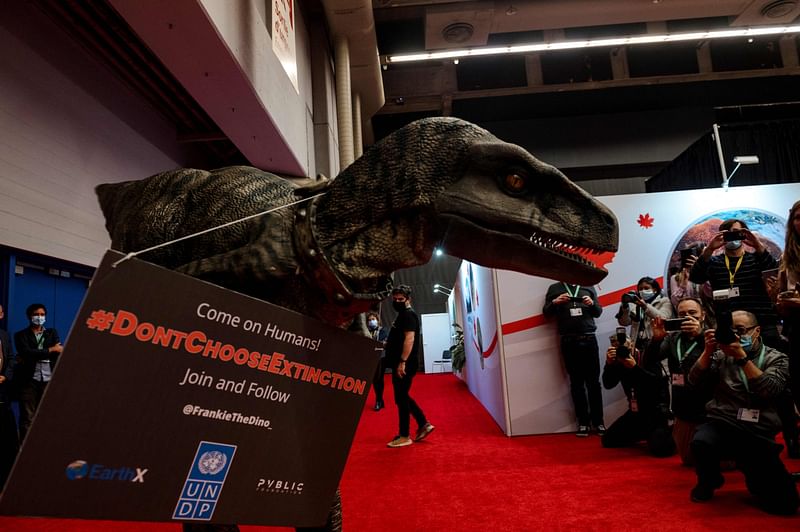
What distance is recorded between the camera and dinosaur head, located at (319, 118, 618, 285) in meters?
0.95

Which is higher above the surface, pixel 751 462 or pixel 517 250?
pixel 517 250

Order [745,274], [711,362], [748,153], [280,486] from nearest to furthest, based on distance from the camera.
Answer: [280,486]
[711,362]
[745,274]
[748,153]

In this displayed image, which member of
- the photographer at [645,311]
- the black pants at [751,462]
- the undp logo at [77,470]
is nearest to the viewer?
the undp logo at [77,470]

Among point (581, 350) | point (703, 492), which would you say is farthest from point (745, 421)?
point (581, 350)

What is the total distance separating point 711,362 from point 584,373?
220cm

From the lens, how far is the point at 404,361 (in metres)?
5.71

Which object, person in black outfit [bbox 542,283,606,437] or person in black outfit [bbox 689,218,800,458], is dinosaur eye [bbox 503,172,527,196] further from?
person in black outfit [bbox 542,283,606,437]

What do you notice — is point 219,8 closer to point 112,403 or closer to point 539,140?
point 112,403

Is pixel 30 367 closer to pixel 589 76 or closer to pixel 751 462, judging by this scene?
pixel 751 462

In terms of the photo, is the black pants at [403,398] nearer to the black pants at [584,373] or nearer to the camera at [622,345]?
the black pants at [584,373]

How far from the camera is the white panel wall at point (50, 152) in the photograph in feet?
16.3

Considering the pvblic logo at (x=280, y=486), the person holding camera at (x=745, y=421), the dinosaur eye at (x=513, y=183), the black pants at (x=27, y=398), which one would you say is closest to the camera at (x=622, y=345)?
the person holding camera at (x=745, y=421)

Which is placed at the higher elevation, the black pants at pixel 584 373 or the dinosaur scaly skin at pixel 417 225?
the dinosaur scaly skin at pixel 417 225

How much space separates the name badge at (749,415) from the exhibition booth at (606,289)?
106 inches
